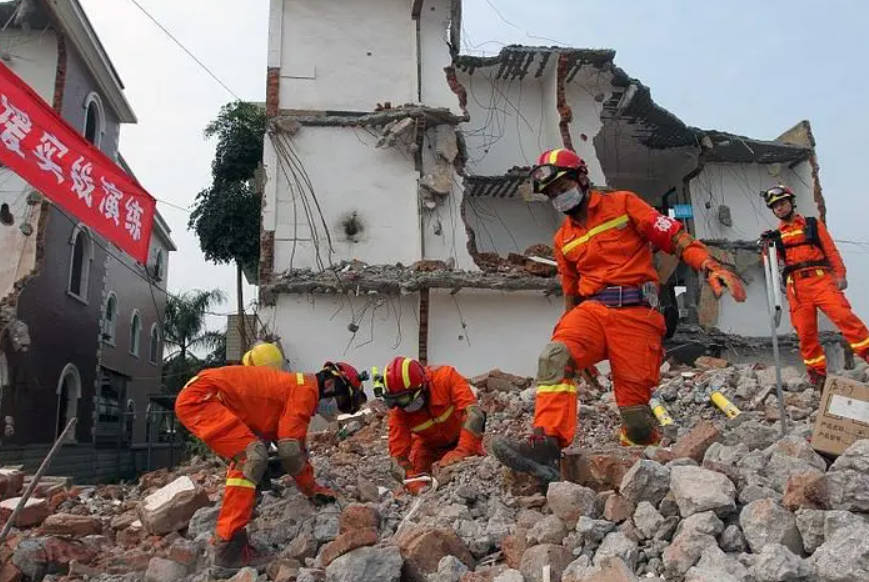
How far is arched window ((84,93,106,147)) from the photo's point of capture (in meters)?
16.5

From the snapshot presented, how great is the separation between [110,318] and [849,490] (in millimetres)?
19695

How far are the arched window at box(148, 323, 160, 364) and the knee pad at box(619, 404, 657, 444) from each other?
22.0 m

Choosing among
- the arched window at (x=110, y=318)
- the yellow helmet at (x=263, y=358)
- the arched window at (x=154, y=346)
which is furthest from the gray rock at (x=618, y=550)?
the arched window at (x=154, y=346)

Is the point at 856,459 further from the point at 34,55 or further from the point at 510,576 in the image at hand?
the point at 34,55

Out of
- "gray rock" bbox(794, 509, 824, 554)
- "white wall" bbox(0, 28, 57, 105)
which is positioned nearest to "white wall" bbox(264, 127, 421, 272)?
"white wall" bbox(0, 28, 57, 105)

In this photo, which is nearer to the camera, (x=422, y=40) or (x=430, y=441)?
(x=430, y=441)

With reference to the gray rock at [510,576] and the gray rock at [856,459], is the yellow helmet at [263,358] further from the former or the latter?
the gray rock at [856,459]

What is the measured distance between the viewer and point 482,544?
354cm

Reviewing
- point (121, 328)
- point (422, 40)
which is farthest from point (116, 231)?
point (121, 328)

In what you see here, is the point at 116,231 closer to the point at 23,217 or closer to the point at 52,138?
the point at 52,138

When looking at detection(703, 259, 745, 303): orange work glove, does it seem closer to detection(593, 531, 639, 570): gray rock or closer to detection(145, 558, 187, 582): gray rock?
detection(593, 531, 639, 570): gray rock

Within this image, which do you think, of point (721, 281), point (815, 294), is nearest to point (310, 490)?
point (721, 281)

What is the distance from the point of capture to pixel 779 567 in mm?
2441

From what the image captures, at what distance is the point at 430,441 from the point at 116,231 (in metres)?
4.74
